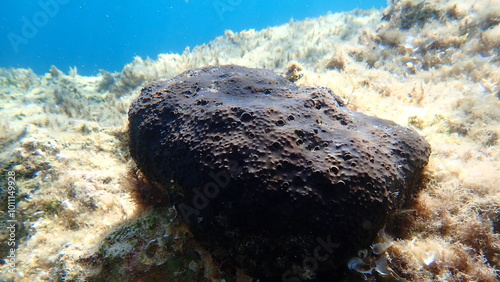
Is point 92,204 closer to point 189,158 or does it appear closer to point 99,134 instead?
point 99,134

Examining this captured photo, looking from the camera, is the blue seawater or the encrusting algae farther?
the blue seawater

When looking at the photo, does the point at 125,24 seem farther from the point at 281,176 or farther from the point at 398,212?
the point at 398,212

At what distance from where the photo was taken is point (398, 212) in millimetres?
2180

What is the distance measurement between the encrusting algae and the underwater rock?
0.25 m

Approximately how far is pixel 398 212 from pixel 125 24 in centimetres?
11965

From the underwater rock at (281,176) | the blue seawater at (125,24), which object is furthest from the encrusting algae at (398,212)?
the blue seawater at (125,24)

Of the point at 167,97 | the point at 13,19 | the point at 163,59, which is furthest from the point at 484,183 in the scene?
the point at 13,19

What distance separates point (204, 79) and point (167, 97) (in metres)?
0.55

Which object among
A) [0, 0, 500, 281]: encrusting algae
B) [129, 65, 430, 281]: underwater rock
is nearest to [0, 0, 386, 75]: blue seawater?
[0, 0, 500, 281]: encrusting algae

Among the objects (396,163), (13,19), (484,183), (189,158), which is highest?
(13,19)

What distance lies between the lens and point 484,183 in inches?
92.5

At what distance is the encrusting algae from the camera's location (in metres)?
2.12

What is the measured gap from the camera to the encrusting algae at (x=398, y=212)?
2117mm

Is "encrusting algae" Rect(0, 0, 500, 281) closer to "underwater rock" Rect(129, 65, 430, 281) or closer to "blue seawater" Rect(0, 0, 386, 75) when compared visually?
"underwater rock" Rect(129, 65, 430, 281)
